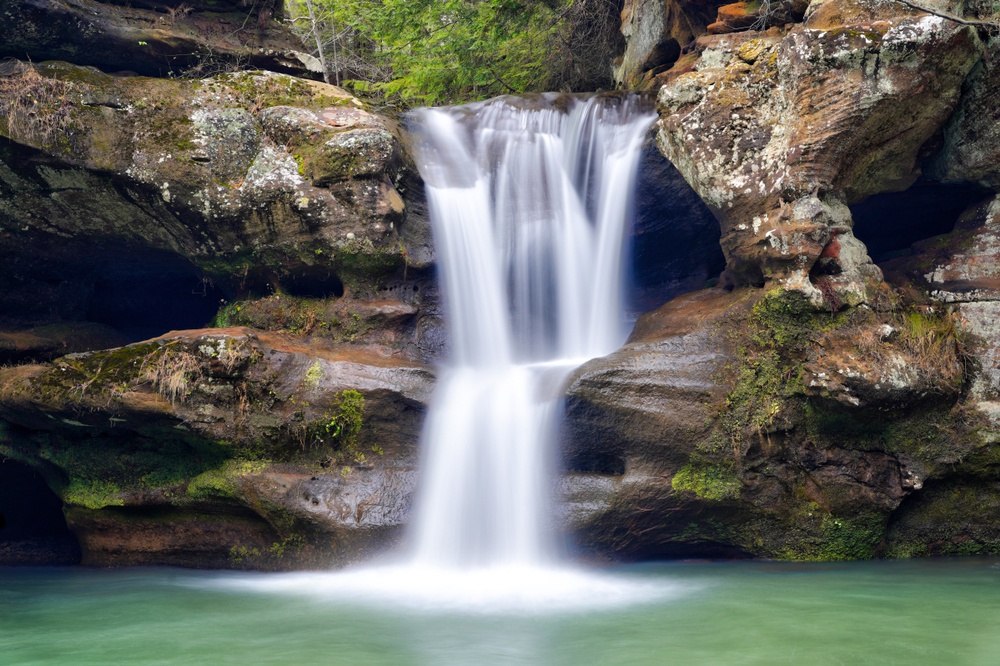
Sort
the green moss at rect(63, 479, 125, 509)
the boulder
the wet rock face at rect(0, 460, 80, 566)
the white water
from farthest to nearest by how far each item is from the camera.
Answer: the wet rock face at rect(0, 460, 80, 566)
the boulder
the green moss at rect(63, 479, 125, 509)
the white water

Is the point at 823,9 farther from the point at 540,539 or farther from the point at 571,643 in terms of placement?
the point at 571,643

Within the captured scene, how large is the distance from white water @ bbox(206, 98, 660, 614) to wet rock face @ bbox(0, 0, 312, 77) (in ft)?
9.38

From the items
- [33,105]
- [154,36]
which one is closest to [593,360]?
[33,105]

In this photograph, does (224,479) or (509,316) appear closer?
(224,479)

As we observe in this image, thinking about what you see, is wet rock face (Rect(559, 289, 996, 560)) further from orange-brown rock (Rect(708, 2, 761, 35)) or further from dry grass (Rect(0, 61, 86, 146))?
dry grass (Rect(0, 61, 86, 146))

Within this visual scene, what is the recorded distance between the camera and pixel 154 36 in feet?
30.6

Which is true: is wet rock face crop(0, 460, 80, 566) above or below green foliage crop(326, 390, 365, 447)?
below

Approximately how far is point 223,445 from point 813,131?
24.7ft

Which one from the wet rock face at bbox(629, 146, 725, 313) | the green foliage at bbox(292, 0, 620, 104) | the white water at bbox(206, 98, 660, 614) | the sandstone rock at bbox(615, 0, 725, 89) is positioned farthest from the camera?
the green foliage at bbox(292, 0, 620, 104)

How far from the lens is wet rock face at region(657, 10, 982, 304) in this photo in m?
7.18

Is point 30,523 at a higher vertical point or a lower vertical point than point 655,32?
lower

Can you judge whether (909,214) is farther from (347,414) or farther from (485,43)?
(347,414)

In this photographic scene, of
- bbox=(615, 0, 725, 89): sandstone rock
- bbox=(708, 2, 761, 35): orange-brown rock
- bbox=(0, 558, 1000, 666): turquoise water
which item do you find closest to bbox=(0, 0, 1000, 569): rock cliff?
bbox=(708, 2, 761, 35): orange-brown rock

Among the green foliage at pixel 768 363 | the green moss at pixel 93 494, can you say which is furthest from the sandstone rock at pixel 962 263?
the green moss at pixel 93 494
